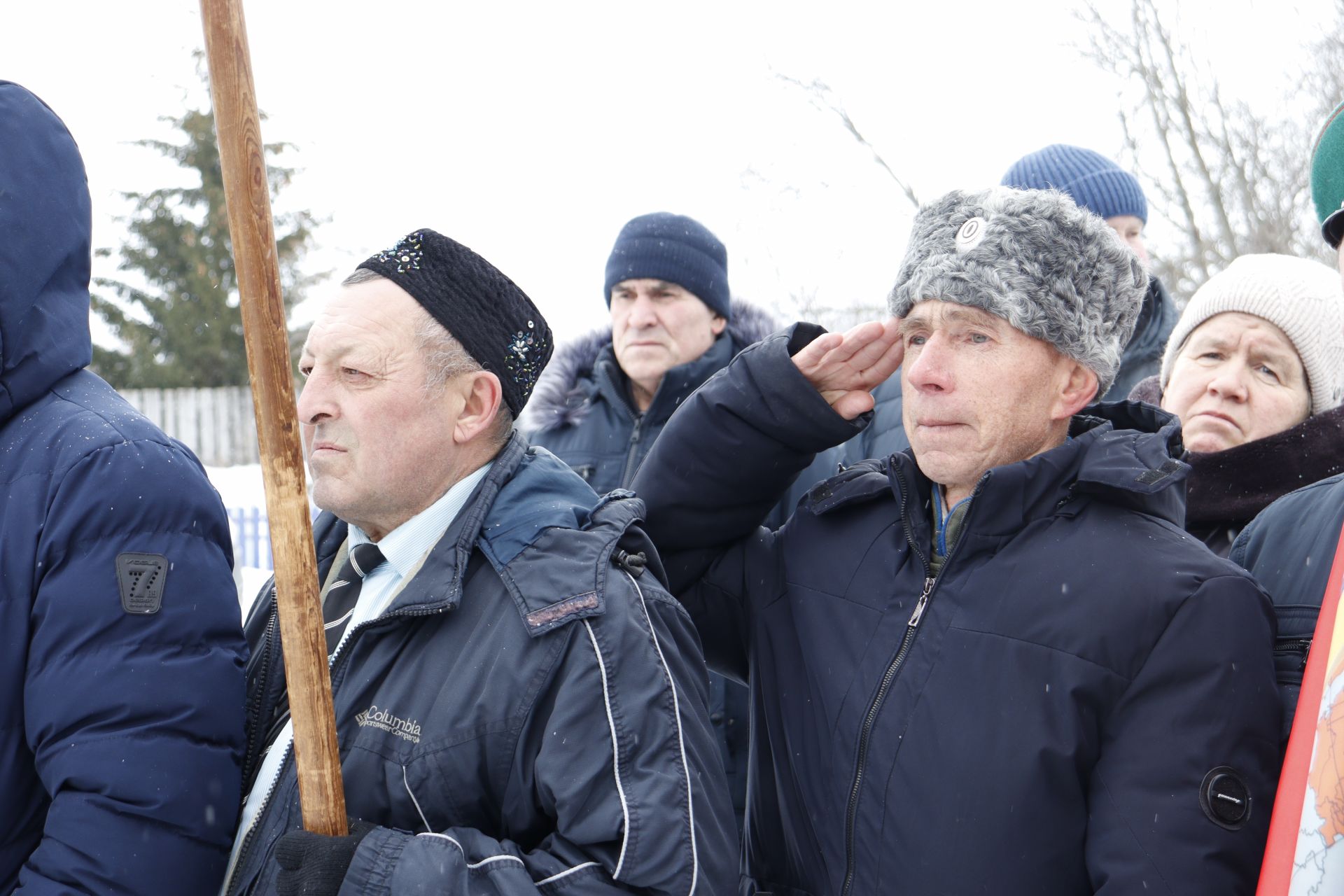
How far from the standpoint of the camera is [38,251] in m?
2.06

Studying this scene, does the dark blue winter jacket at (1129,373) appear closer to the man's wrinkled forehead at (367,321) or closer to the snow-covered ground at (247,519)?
the man's wrinkled forehead at (367,321)

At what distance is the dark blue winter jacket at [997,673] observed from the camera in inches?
66.8

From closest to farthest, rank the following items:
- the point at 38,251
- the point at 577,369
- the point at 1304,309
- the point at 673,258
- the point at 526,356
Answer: the point at 38,251, the point at 526,356, the point at 1304,309, the point at 673,258, the point at 577,369

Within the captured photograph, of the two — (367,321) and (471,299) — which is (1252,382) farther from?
(367,321)

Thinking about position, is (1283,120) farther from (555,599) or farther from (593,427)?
(555,599)

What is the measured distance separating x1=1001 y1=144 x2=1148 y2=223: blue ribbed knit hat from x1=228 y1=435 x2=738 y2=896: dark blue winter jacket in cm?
265

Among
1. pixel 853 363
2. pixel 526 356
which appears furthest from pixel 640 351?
pixel 853 363

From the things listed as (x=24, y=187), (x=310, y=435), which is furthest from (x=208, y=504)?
(x=24, y=187)

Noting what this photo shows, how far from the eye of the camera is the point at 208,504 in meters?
2.00

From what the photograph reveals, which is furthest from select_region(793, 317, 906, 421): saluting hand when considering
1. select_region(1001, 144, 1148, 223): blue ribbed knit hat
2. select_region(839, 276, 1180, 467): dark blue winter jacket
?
select_region(1001, 144, 1148, 223): blue ribbed knit hat

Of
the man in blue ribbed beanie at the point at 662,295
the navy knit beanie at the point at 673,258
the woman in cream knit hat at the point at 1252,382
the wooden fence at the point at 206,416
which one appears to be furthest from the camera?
the wooden fence at the point at 206,416

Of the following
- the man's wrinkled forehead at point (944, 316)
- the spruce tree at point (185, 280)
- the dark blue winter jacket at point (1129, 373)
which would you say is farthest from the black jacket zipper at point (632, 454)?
the spruce tree at point (185, 280)

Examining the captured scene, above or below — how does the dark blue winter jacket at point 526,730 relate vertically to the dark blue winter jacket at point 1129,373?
above

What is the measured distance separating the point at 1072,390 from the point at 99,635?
1711mm
